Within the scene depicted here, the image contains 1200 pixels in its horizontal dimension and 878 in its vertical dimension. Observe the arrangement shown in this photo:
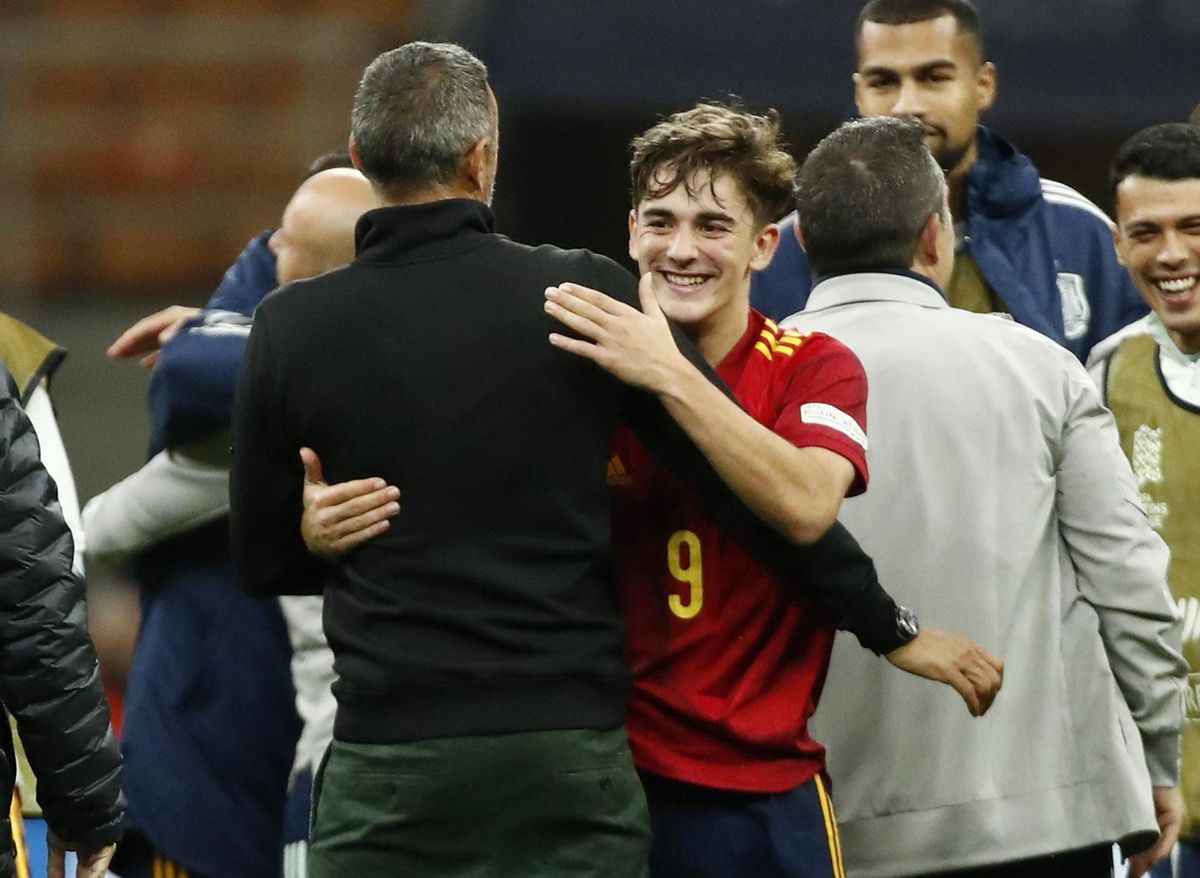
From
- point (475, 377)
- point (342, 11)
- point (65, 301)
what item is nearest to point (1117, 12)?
point (342, 11)

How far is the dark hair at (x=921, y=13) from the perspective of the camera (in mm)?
4551

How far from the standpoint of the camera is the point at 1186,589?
11.9ft

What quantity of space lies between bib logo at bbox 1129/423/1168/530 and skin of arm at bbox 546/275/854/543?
1192 millimetres

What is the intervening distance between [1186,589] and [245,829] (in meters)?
1.63

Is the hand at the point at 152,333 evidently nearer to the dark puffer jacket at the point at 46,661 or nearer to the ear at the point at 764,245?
the dark puffer jacket at the point at 46,661

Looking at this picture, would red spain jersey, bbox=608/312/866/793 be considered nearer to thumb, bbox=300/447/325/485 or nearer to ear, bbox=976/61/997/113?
thumb, bbox=300/447/325/485

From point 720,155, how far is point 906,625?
677 millimetres

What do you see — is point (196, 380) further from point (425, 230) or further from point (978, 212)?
point (978, 212)

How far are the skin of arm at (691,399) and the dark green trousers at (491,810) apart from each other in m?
0.37

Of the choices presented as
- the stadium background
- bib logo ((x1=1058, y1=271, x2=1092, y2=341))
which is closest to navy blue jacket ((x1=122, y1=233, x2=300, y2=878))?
bib logo ((x1=1058, y1=271, x2=1092, y2=341))

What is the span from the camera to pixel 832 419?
2807 mm

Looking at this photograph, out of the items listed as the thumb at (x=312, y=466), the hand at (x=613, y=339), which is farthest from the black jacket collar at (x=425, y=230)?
the thumb at (x=312, y=466)

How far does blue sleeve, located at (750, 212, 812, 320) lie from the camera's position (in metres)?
4.18

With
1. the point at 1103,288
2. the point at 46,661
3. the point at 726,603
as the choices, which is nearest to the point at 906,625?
the point at 726,603
